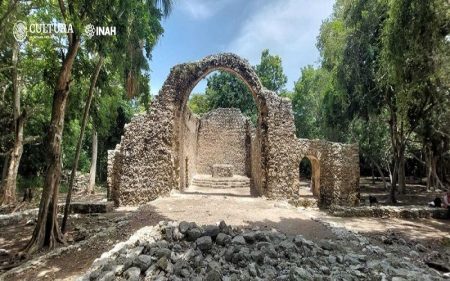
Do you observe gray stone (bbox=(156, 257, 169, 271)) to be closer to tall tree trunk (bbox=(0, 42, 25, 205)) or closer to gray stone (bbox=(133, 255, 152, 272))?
gray stone (bbox=(133, 255, 152, 272))

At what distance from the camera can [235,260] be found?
205 inches

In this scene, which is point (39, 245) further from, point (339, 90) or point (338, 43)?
point (338, 43)

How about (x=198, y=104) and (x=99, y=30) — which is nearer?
(x=99, y=30)

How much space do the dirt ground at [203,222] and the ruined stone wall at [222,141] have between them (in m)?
13.2

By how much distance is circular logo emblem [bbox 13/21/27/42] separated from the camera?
38.3 ft

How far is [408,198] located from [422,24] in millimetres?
10925

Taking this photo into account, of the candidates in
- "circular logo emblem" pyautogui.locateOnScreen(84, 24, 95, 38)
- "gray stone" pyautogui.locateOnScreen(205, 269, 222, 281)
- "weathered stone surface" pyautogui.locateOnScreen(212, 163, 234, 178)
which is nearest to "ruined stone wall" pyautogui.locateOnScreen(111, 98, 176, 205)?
"circular logo emblem" pyautogui.locateOnScreen(84, 24, 95, 38)

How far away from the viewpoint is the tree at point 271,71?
36.4 meters

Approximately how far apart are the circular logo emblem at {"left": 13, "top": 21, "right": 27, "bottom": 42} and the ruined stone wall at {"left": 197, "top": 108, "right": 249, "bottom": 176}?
48.5 ft

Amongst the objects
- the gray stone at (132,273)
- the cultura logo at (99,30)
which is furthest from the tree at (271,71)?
the gray stone at (132,273)

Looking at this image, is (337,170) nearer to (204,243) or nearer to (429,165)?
(204,243)

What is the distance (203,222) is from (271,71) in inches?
1205

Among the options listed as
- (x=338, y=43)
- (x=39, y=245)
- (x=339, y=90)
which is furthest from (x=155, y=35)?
(x=338, y=43)

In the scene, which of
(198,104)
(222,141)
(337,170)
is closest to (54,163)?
(337,170)
